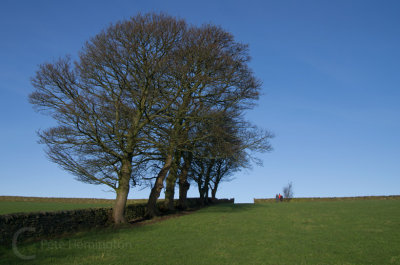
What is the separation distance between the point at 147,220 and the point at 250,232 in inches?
335

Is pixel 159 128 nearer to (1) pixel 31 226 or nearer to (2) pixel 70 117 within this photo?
(2) pixel 70 117

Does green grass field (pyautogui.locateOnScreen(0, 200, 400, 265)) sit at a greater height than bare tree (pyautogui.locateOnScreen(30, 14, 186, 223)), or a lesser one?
lesser

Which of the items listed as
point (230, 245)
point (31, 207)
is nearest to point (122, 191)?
point (230, 245)

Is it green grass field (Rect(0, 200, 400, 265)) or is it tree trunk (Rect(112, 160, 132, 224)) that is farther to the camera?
tree trunk (Rect(112, 160, 132, 224))

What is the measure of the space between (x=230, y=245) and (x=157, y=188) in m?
10.7

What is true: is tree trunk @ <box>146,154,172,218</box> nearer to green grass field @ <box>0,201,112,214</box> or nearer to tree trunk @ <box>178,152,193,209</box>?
tree trunk @ <box>178,152,193,209</box>

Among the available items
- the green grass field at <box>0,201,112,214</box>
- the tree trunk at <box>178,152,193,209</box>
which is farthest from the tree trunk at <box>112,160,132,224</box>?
the tree trunk at <box>178,152,193,209</box>

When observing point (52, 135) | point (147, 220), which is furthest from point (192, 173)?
point (52, 135)

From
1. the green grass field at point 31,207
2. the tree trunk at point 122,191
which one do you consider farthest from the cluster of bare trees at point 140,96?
the green grass field at point 31,207

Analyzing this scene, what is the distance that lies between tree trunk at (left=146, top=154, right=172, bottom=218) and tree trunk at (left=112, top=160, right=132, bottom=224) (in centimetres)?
354

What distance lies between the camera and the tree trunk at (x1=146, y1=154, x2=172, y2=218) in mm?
24391

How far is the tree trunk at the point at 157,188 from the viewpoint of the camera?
80.0 ft

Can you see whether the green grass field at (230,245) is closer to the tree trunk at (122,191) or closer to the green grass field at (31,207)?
the tree trunk at (122,191)

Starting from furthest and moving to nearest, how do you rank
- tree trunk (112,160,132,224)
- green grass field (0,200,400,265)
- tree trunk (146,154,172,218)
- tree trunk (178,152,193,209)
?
tree trunk (178,152,193,209) < tree trunk (146,154,172,218) < tree trunk (112,160,132,224) < green grass field (0,200,400,265)
